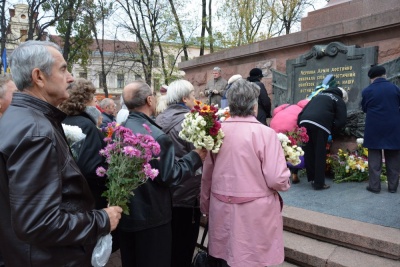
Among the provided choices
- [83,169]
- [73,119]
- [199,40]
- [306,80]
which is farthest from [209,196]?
[199,40]

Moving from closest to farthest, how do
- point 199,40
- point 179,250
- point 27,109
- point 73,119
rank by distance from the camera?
point 27,109 → point 73,119 → point 179,250 → point 199,40

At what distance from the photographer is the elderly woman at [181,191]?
2943 millimetres

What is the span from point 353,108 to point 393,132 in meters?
1.40

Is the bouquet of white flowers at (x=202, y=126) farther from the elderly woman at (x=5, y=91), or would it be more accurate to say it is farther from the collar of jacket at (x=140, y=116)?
the elderly woman at (x=5, y=91)

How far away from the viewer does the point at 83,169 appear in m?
2.50

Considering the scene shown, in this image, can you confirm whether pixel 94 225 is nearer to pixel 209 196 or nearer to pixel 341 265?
pixel 209 196

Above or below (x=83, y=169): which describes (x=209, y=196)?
below

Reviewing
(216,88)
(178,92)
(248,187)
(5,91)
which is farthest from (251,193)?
(216,88)

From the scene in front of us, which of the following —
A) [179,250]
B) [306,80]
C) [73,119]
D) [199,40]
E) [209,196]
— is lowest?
[179,250]

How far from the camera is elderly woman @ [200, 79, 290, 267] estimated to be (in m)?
2.36

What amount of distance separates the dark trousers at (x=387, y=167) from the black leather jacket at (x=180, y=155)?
2733 mm

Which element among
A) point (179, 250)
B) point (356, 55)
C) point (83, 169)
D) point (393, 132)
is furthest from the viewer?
point (356, 55)

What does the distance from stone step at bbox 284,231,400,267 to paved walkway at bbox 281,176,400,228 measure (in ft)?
1.64

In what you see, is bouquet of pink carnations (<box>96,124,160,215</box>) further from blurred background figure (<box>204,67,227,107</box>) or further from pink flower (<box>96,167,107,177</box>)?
blurred background figure (<box>204,67,227,107</box>)
